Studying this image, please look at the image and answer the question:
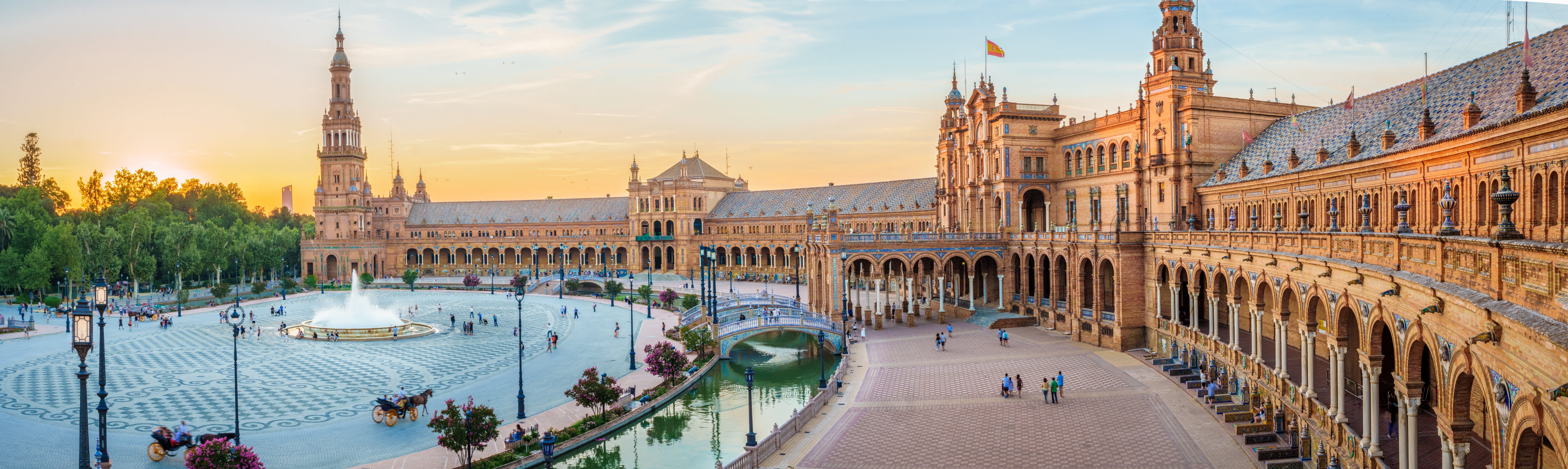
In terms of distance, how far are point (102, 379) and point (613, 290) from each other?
5748cm

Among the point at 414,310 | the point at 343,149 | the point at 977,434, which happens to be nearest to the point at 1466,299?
the point at 977,434

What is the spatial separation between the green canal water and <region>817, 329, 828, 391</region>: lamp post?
0.74 feet

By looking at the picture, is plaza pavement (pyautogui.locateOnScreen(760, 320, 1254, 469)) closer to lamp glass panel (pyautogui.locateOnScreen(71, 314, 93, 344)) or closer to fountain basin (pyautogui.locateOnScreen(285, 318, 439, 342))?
lamp glass panel (pyautogui.locateOnScreen(71, 314, 93, 344))

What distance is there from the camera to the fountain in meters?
56.2

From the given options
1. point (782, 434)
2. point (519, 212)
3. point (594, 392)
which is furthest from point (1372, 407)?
point (519, 212)

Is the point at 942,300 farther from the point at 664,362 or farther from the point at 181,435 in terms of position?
the point at 181,435

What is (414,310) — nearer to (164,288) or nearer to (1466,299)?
(164,288)

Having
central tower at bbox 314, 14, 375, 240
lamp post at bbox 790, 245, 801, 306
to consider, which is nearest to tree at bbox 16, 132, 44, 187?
central tower at bbox 314, 14, 375, 240

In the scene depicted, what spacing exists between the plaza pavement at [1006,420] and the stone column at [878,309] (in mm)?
9667

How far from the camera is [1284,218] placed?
3759 cm

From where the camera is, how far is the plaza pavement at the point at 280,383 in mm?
28828

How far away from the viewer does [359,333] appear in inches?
2221

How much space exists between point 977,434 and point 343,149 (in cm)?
10620

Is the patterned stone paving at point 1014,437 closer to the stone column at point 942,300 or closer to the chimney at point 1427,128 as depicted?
the chimney at point 1427,128
